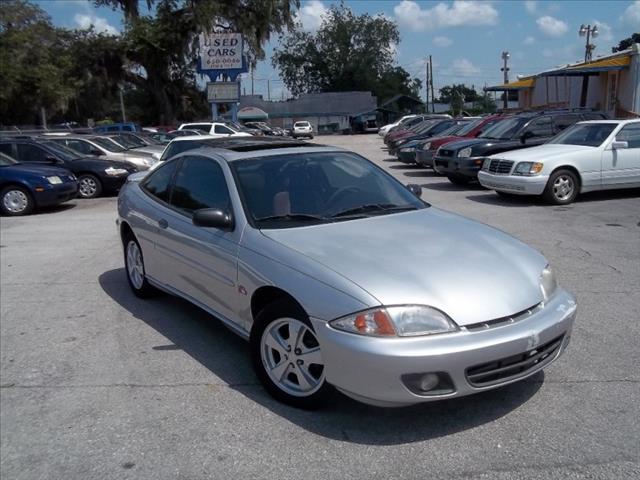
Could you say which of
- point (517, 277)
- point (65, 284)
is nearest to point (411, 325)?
point (517, 277)

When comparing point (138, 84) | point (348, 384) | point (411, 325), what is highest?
point (138, 84)

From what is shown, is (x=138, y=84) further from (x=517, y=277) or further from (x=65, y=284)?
(x=517, y=277)

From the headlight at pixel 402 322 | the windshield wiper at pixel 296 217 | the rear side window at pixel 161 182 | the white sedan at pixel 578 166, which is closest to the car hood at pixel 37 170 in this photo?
the rear side window at pixel 161 182

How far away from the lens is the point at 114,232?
10.8m

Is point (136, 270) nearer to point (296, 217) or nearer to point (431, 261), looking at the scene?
point (296, 217)

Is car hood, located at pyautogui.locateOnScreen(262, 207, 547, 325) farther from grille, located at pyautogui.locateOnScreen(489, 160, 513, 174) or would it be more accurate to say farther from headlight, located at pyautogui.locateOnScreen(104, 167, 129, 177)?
headlight, located at pyautogui.locateOnScreen(104, 167, 129, 177)

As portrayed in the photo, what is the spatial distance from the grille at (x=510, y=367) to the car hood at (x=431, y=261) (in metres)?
0.25

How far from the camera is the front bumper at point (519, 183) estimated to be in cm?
1133

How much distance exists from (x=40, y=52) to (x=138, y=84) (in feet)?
43.5

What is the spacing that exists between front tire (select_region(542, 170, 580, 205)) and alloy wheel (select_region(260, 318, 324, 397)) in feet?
28.7

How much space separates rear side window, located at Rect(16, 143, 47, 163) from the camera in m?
15.5

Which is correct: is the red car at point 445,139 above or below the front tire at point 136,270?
above

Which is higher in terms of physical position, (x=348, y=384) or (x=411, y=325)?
(x=411, y=325)

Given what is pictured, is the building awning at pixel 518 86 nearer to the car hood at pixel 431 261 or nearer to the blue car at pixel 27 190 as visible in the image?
the blue car at pixel 27 190
